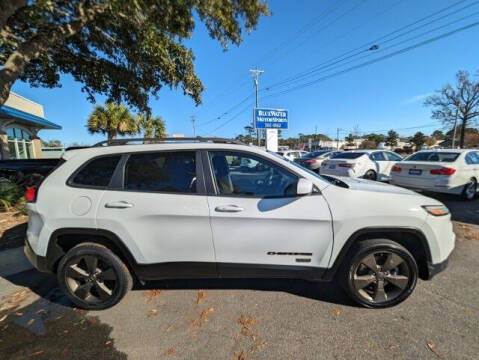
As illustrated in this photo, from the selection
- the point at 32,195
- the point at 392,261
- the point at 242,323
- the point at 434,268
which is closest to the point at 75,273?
the point at 32,195

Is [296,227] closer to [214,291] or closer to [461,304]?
[214,291]

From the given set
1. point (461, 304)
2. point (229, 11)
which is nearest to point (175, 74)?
point (229, 11)

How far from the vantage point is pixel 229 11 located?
16.5 feet

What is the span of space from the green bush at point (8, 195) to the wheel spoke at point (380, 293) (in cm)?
771

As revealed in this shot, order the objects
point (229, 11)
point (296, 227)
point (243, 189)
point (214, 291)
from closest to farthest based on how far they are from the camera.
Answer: point (296, 227), point (243, 189), point (214, 291), point (229, 11)

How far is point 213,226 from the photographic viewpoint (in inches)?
85.6

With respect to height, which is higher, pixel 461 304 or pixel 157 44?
pixel 157 44

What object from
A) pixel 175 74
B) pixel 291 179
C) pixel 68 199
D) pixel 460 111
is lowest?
pixel 68 199

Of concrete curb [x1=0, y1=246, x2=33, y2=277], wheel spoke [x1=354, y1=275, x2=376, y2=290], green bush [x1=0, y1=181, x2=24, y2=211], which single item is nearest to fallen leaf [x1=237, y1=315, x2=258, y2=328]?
wheel spoke [x1=354, y1=275, x2=376, y2=290]

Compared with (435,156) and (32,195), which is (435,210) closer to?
(32,195)

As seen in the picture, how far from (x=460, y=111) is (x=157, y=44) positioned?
47421 mm

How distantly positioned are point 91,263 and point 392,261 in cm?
313

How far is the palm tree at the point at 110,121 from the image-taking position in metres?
17.7

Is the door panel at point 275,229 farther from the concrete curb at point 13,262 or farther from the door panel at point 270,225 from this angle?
the concrete curb at point 13,262
